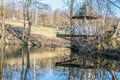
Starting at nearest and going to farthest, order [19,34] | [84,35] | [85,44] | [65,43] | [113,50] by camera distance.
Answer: [113,50] < [85,44] < [84,35] < [65,43] < [19,34]

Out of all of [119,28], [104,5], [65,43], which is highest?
[104,5]

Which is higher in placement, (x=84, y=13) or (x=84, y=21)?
(x=84, y=13)

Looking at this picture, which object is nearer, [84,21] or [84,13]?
[84,21]

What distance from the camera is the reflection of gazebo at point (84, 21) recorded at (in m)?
29.9

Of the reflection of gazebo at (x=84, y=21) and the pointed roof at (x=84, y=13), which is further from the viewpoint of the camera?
the pointed roof at (x=84, y=13)

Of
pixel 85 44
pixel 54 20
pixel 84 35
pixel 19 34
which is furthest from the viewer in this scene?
pixel 54 20

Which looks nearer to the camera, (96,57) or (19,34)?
(96,57)

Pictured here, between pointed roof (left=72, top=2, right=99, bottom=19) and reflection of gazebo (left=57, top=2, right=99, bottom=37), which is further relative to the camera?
pointed roof (left=72, top=2, right=99, bottom=19)

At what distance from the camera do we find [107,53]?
79.6 ft

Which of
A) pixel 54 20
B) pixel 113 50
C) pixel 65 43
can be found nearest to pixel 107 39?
pixel 113 50

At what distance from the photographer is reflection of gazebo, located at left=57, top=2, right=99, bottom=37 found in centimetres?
2991

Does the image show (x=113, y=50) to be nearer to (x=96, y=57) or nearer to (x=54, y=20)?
(x=96, y=57)

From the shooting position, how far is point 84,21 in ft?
110

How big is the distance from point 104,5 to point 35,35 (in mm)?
21827
